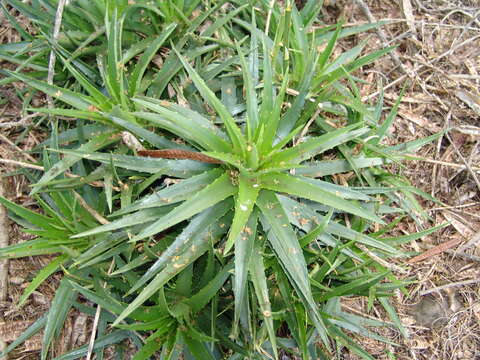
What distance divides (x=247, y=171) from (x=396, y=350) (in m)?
1.25

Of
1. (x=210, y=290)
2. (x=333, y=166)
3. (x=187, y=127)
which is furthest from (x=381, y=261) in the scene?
(x=187, y=127)

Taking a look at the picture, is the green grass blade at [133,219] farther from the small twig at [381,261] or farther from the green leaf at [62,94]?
the small twig at [381,261]

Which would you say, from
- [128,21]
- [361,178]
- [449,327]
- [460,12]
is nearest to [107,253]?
[128,21]

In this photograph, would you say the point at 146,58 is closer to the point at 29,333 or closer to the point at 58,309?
the point at 58,309

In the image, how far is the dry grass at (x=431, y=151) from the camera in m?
1.98

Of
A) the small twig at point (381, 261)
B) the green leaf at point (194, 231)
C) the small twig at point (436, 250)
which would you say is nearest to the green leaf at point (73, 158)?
the green leaf at point (194, 231)

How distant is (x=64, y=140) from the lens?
1.79 m

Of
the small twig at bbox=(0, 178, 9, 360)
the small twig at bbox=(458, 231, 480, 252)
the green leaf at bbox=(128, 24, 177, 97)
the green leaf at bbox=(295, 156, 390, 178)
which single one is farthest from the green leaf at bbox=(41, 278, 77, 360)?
the small twig at bbox=(458, 231, 480, 252)

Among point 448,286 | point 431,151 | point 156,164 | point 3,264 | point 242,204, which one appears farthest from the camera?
point 431,151

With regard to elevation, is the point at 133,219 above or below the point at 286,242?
above

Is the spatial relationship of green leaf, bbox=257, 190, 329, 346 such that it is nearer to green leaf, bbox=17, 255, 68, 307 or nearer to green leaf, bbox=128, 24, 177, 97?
green leaf, bbox=128, 24, 177, 97

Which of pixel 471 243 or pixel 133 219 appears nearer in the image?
pixel 133 219

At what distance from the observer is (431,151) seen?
2.25 m

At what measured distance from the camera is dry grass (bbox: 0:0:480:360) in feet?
6.50
